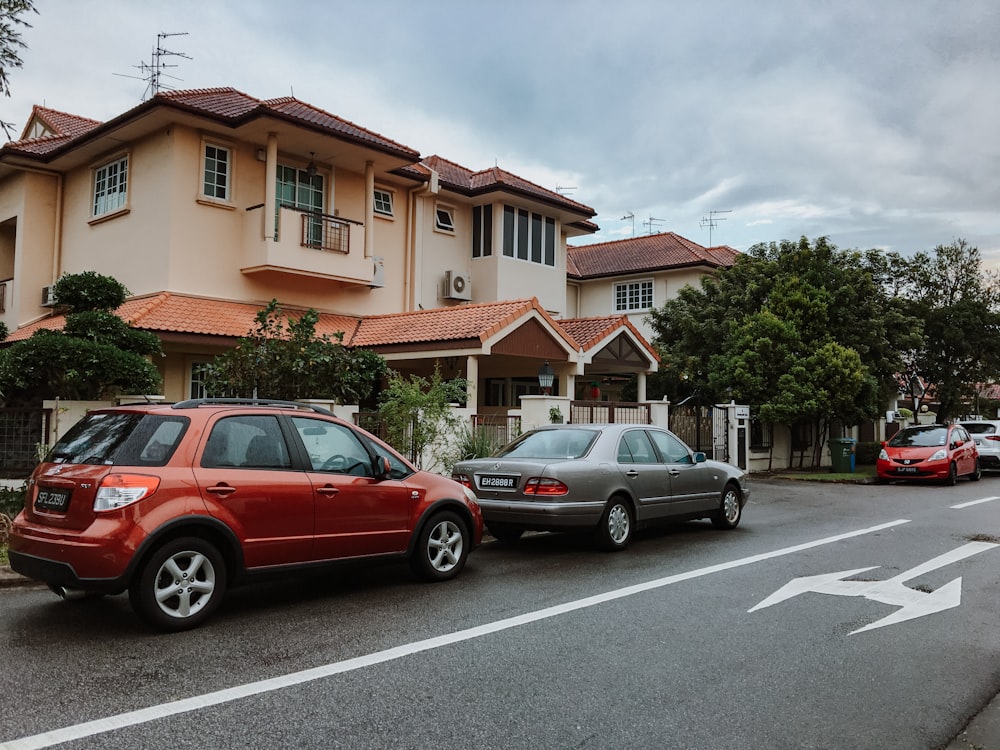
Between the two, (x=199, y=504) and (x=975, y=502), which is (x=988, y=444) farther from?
(x=199, y=504)

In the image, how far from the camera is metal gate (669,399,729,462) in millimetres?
21500

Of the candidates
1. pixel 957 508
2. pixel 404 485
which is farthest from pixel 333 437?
pixel 957 508

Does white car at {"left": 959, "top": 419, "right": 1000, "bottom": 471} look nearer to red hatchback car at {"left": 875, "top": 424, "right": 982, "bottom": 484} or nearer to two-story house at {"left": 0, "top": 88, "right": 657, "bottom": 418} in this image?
red hatchback car at {"left": 875, "top": 424, "right": 982, "bottom": 484}

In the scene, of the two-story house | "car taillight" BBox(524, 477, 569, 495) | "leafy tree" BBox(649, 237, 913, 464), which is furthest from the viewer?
"leafy tree" BBox(649, 237, 913, 464)

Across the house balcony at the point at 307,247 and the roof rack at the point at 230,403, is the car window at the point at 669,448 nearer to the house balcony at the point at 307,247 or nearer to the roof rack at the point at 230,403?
the roof rack at the point at 230,403

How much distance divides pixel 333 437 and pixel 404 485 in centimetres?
79

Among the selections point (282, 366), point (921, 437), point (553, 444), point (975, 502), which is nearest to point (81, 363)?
point (282, 366)

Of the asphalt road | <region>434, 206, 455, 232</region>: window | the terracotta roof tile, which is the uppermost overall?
the terracotta roof tile

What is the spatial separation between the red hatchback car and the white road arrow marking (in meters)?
13.5

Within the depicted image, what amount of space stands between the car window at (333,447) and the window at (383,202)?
51.4 feet

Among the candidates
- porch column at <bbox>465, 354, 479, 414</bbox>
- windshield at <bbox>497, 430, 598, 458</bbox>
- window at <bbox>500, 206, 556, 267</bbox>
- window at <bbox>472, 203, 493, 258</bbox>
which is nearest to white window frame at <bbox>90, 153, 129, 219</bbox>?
porch column at <bbox>465, 354, 479, 414</bbox>

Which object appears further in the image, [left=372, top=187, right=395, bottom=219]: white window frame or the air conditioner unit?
the air conditioner unit

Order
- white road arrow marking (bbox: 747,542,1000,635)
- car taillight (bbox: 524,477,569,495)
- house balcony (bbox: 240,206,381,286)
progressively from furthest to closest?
house balcony (bbox: 240,206,381,286) → car taillight (bbox: 524,477,569,495) → white road arrow marking (bbox: 747,542,1000,635)

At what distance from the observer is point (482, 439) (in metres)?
14.9
